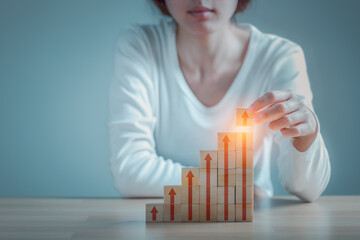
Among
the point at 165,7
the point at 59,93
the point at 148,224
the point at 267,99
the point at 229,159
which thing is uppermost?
the point at 165,7

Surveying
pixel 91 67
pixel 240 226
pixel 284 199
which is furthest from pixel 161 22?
pixel 91 67

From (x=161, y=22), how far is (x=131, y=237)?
1.06m

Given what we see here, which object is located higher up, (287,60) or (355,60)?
(355,60)

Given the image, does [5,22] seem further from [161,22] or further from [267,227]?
[267,227]

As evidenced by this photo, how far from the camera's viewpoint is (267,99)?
1.01 meters

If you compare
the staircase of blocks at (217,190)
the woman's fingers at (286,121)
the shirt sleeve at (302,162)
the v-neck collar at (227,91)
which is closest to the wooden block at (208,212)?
the staircase of blocks at (217,190)

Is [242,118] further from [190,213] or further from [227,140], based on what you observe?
[190,213]

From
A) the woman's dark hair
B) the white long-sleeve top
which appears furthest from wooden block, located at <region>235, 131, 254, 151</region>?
the woman's dark hair

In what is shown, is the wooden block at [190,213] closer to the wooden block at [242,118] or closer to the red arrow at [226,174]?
the red arrow at [226,174]

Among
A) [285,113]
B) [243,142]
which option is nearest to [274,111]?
[285,113]

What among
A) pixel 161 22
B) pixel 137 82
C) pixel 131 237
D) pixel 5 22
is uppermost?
pixel 5 22

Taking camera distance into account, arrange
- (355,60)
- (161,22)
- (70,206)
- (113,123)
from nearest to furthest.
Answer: (70,206) < (113,123) < (161,22) < (355,60)

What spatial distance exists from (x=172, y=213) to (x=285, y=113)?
0.32 m

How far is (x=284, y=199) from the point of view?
1221 mm
